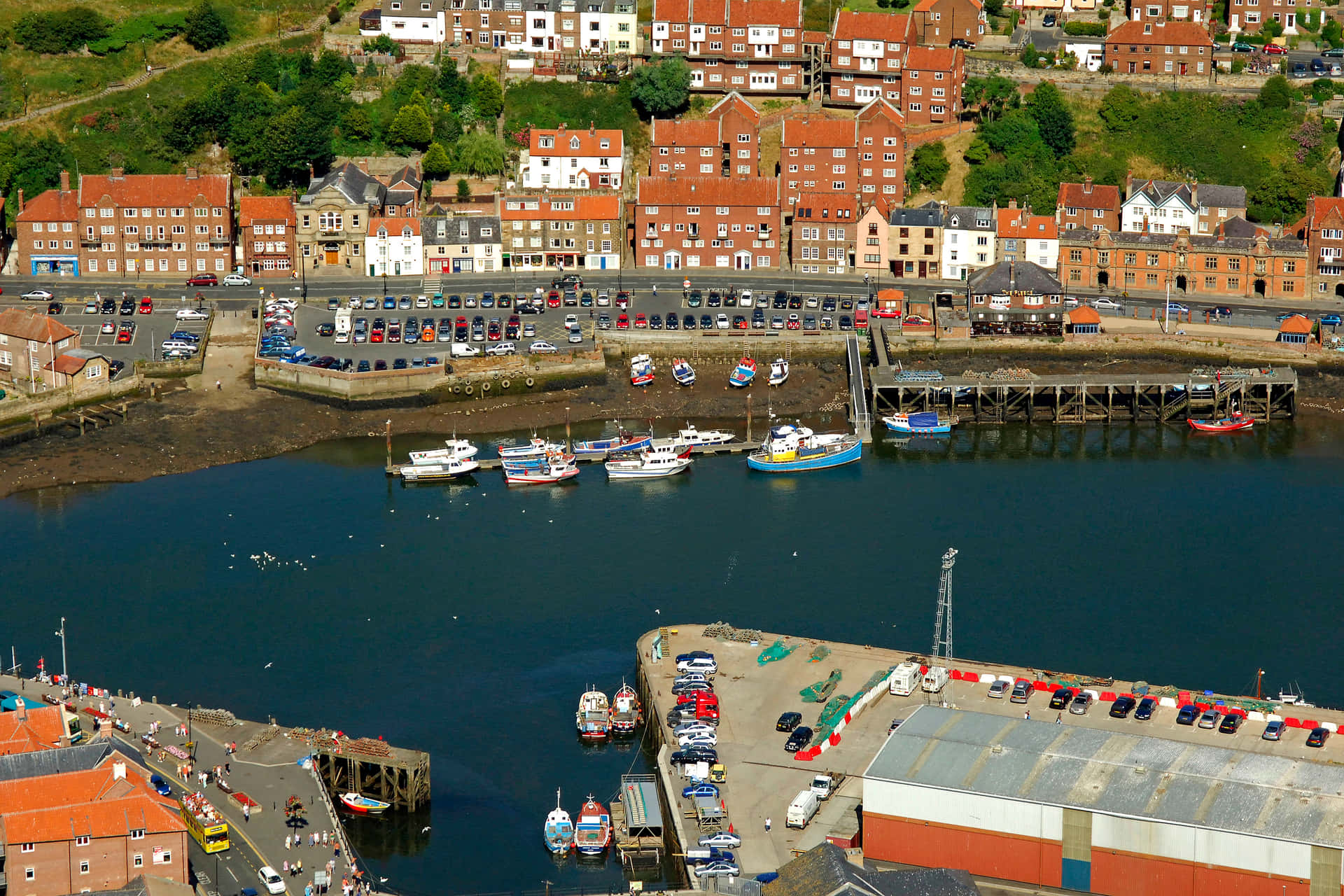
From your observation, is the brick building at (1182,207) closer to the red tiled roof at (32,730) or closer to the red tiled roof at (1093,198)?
the red tiled roof at (1093,198)

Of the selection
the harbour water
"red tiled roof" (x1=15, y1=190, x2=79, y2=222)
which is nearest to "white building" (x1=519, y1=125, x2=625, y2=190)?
"red tiled roof" (x1=15, y1=190, x2=79, y2=222)

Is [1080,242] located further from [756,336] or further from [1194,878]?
[1194,878]

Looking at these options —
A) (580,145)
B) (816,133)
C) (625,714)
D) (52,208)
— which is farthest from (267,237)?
(625,714)

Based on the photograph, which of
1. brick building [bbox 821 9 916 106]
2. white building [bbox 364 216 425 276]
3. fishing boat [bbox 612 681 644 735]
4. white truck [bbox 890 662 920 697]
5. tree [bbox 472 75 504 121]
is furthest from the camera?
brick building [bbox 821 9 916 106]

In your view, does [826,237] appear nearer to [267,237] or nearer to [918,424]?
[918,424]

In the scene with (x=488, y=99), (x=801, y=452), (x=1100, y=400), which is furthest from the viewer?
(x=488, y=99)

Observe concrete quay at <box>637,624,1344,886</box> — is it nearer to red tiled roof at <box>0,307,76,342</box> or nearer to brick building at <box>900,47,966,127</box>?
red tiled roof at <box>0,307,76,342</box>
